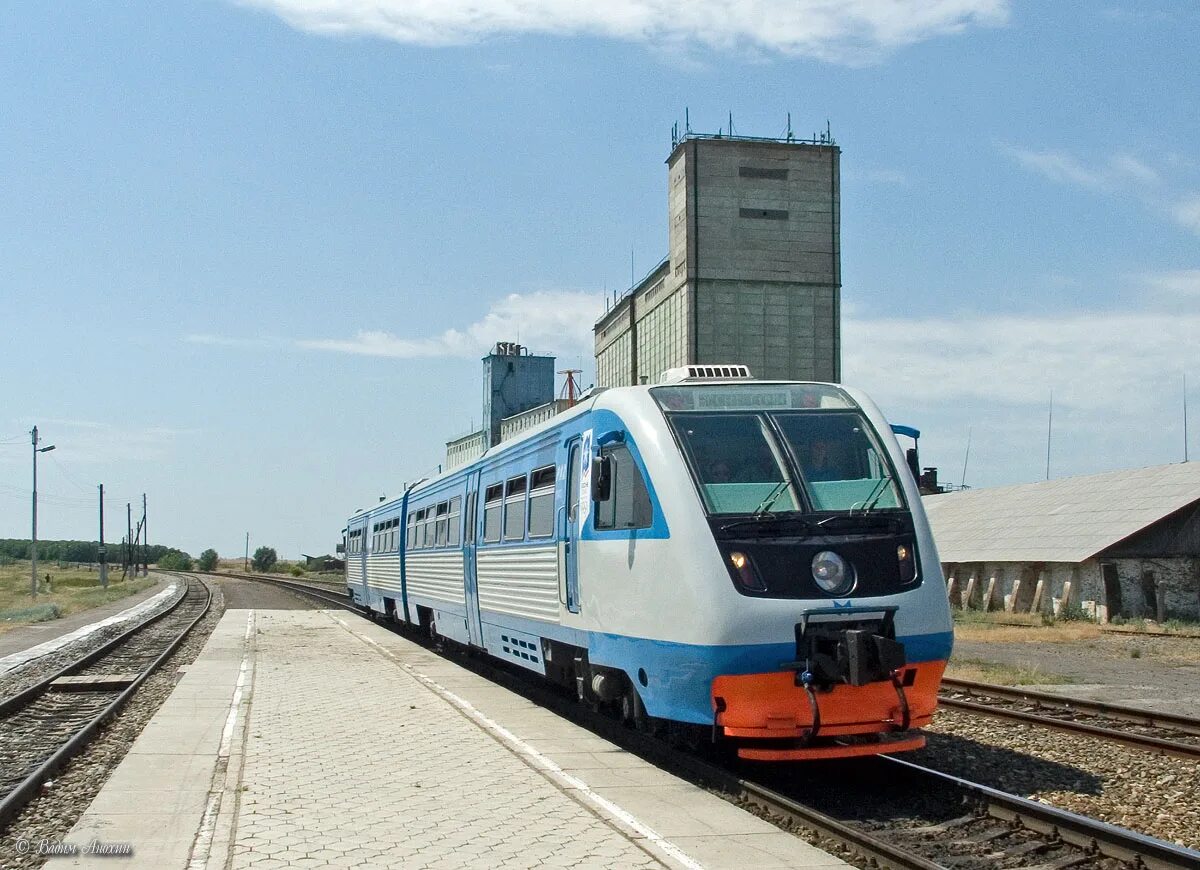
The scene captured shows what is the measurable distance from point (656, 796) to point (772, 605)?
153cm

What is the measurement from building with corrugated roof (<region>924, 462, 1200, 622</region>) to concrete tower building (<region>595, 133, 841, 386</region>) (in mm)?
15599

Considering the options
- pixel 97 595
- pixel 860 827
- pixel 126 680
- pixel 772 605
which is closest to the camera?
pixel 860 827

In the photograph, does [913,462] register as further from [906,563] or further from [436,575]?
[436,575]

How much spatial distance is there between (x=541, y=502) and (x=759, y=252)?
1659 inches

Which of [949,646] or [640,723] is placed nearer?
[949,646]

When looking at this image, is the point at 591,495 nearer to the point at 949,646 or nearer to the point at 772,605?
the point at 772,605

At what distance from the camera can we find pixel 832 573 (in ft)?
29.1

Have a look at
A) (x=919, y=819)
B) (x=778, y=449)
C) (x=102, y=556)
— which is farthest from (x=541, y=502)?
(x=102, y=556)

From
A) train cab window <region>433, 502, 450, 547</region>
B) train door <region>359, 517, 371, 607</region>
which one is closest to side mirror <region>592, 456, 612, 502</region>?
train cab window <region>433, 502, 450, 547</region>

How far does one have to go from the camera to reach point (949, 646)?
9109 mm

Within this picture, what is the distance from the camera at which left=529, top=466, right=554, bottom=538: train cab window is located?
12.3 meters

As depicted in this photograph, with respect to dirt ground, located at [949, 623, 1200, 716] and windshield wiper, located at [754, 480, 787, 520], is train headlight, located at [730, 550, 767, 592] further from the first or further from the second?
dirt ground, located at [949, 623, 1200, 716]

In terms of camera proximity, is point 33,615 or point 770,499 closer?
point 770,499

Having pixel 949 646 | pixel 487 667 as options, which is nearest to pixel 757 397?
pixel 949 646
